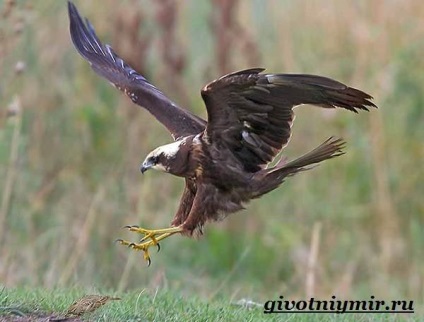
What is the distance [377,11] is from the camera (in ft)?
32.5

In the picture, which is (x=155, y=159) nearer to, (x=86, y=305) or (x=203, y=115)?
(x=86, y=305)

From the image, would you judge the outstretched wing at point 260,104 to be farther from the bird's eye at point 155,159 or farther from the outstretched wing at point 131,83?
the outstretched wing at point 131,83

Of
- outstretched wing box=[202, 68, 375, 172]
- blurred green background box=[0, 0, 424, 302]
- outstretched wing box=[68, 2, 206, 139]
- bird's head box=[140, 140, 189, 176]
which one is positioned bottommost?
bird's head box=[140, 140, 189, 176]

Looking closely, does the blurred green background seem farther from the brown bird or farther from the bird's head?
the brown bird

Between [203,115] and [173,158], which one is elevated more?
[203,115]

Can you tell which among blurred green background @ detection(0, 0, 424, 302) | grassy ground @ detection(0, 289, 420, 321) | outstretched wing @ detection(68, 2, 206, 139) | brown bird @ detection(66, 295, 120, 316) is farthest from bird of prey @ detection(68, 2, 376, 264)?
blurred green background @ detection(0, 0, 424, 302)

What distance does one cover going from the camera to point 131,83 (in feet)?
22.1

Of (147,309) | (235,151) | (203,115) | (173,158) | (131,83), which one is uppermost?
(203,115)

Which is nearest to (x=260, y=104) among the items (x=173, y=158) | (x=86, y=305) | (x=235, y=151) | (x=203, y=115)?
(x=235, y=151)

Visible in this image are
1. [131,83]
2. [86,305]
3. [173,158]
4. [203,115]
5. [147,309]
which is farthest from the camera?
[203,115]

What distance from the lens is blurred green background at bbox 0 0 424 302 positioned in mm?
8898

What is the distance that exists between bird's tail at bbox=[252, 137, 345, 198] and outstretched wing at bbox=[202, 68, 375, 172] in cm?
15

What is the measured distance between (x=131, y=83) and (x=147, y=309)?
1.98m

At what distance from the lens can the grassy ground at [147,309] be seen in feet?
16.2
